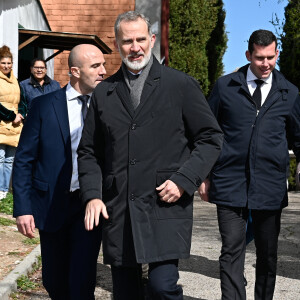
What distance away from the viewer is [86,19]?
21.2 m

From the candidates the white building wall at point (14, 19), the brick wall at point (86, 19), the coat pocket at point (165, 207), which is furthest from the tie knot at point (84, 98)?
the brick wall at point (86, 19)

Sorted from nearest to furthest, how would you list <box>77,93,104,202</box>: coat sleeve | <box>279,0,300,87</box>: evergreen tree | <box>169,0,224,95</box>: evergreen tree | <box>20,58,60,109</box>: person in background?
<box>77,93,104,202</box>: coat sleeve < <box>20,58,60,109</box>: person in background < <box>279,0,300,87</box>: evergreen tree < <box>169,0,224,95</box>: evergreen tree

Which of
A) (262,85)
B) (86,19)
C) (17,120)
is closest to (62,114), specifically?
(262,85)

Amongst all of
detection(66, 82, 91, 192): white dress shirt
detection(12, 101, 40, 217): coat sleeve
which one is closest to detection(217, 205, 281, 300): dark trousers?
detection(66, 82, 91, 192): white dress shirt

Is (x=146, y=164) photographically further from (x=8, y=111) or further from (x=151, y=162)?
(x=8, y=111)

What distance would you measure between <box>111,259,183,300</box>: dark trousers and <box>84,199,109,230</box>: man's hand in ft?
1.11

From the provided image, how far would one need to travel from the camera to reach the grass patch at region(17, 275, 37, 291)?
21.6ft

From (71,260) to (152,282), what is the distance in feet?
3.23

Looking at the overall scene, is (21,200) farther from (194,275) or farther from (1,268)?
(194,275)

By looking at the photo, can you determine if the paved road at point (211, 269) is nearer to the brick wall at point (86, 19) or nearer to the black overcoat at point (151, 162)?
the black overcoat at point (151, 162)

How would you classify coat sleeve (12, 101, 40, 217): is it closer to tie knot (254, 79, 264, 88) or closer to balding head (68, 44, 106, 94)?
balding head (68, 44, 106, 94)

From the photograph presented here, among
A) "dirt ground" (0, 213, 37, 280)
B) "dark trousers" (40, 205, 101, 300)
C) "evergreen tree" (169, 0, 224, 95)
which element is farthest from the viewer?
"evergreen tree" (169, 0, 224, 95)

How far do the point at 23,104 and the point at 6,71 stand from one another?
0.59 meters

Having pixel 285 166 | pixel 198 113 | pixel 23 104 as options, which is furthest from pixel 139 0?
pixel 198 113
